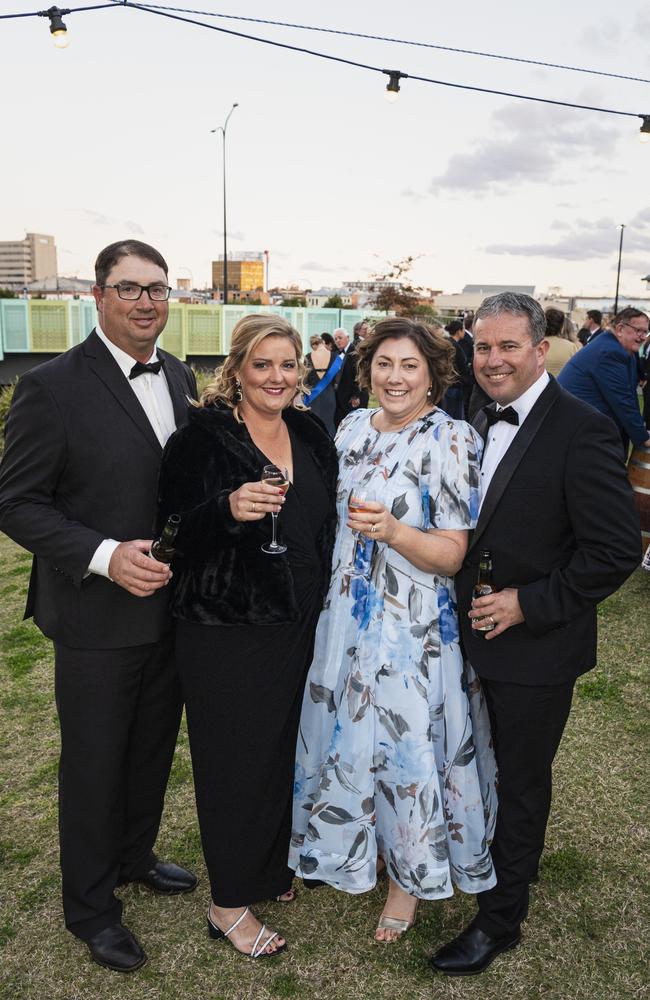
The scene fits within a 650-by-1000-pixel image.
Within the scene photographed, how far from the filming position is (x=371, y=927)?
2.84 m

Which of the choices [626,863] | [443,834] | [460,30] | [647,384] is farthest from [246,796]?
[460,30]

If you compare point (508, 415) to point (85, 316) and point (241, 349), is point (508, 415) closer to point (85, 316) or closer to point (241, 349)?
point (241, 349)

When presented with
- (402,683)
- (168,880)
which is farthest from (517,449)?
(168,880)

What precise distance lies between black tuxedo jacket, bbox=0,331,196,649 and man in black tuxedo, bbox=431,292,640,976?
3.76ft

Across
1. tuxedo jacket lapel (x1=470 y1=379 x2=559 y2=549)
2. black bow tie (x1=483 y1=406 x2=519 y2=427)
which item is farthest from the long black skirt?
black bow tie (x1=483 y1=406 x2=519 y2=427)

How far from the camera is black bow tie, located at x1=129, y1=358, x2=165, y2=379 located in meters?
2.55

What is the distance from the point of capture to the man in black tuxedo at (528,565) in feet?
7.43

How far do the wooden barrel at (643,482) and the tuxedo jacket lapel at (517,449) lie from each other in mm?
4365

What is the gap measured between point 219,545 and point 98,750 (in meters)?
0.87

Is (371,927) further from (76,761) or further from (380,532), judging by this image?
(380,532)

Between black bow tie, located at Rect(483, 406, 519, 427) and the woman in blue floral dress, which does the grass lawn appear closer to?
the woman in blue floral dress

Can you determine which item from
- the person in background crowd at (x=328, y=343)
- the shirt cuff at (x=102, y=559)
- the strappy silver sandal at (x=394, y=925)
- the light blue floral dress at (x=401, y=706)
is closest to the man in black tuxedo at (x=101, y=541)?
the shirt cuff at (x=102, y=559)

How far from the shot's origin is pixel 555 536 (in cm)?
236

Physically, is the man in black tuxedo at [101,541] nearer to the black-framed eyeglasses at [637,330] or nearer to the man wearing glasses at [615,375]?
the man wearing glasses at [615,375]
